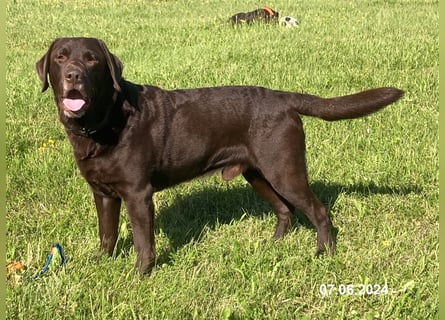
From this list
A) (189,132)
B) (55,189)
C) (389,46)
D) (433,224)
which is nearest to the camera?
(189,132)

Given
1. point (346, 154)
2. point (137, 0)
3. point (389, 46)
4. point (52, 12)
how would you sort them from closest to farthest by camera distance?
1. point (346, 154)
2. point (389, 46)
3. point (52, 12)
4. point (137, 0)

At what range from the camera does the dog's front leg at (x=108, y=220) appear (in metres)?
3.63

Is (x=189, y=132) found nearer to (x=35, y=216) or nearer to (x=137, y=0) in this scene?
(x=35, y=216)

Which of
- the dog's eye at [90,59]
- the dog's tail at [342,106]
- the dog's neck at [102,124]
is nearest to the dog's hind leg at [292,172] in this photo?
the dog's tail at [342,106]

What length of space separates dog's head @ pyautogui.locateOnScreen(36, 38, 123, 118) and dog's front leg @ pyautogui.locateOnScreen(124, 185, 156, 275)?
1.91 ft

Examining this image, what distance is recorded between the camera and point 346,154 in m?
4.99

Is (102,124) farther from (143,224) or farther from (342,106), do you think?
(342,106)

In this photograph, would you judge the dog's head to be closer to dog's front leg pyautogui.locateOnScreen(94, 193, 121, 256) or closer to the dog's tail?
dog's front leg pyautogui.locateOnScreen(94, 193, 121, 256)

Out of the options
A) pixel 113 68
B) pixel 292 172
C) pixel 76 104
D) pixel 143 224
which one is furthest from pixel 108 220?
pixel 292 172

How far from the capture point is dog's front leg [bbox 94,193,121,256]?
363 cm

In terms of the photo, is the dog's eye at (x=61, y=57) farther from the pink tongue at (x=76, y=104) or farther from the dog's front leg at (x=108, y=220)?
the dog's front leg at (x=108, y=220)

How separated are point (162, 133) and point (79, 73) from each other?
0.68 meters

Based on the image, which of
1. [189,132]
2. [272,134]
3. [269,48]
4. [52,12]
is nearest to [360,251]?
[272,134]

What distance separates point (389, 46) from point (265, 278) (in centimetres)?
640
